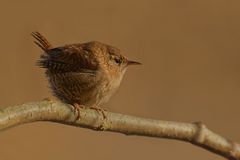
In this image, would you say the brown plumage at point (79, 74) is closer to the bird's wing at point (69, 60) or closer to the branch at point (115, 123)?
the bird's wing at point (69, 60)

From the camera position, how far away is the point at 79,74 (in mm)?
1623

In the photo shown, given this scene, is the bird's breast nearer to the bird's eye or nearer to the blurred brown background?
the bird's eye

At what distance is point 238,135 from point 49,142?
808mm

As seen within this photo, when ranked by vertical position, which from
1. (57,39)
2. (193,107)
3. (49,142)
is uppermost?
(57,39)

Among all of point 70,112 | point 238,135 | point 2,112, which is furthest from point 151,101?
point 2,112

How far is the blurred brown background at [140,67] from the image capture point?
2.35m

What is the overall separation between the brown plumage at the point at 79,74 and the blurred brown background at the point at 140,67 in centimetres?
60

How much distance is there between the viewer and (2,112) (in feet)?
3.44

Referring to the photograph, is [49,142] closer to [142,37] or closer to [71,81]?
[142,37]

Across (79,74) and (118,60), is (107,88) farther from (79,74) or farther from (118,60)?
(118,60)

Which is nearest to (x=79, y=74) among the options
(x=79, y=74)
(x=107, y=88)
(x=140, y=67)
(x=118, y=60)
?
(x=79, y=74)

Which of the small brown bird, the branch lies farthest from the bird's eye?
the branch

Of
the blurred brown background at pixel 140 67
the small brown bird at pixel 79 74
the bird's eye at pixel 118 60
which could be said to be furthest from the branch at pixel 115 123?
the blurred brown background at pixel 140 67

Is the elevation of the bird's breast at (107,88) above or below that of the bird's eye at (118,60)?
below
